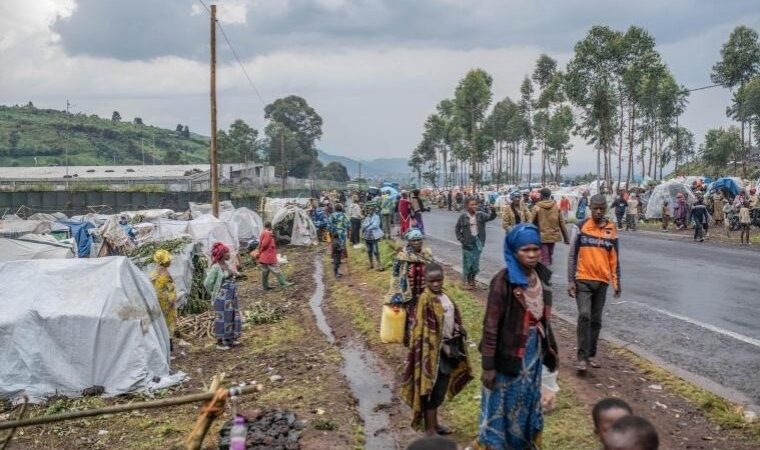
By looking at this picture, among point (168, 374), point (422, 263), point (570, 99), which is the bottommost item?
point (168, 374)

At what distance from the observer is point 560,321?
31.1 feet

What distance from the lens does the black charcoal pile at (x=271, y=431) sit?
5.71m

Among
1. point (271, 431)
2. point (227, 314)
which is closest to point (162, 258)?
point (227, 314)

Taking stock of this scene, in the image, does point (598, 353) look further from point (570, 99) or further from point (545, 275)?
point (570, 99)

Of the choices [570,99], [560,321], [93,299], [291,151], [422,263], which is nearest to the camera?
[422,263]

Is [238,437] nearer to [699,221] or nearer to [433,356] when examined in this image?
[433,356]

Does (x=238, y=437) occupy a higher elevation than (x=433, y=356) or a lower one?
lower

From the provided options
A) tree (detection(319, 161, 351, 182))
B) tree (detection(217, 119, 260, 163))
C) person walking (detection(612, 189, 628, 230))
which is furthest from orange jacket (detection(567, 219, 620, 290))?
tree (detection(319, 161, 351, 182))

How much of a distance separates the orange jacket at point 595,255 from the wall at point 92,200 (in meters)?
32.5

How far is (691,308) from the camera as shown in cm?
1018

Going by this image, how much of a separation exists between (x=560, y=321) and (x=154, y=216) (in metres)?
20.2

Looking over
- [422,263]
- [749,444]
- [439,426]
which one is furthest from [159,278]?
[749,444]

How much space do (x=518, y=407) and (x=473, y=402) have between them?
213cm

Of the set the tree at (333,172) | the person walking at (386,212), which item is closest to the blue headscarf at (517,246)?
the person walking at (386,212)
